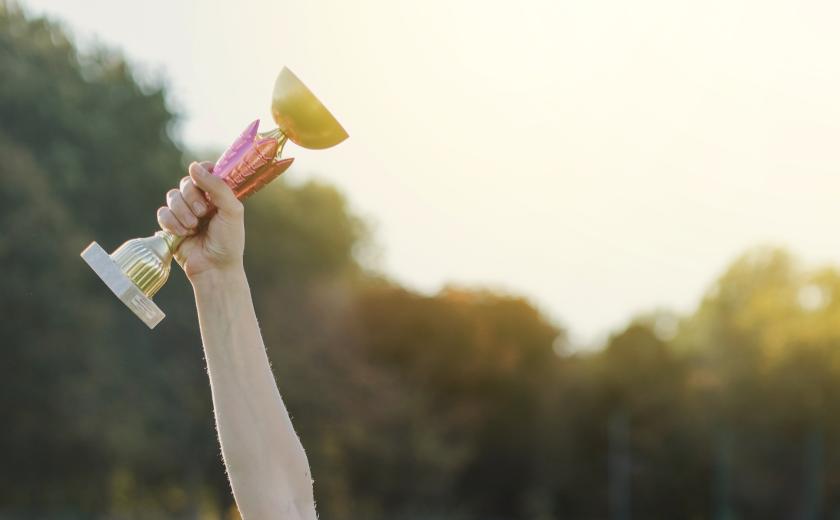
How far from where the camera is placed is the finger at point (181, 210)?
2883mm

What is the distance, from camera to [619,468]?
55625 mm

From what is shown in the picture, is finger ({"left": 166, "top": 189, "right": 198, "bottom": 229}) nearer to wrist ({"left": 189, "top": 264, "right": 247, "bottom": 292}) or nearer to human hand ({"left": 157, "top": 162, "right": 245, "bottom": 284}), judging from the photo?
human hand ({"left": 157, "top": 162, "right": 245, "bottom": 284})

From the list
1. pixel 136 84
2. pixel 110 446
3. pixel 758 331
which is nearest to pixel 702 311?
pixel 758 331

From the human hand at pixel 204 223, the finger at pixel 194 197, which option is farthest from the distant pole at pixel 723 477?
the finger at pixel 194 197

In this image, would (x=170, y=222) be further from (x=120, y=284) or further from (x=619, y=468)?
(x=619, y=468)

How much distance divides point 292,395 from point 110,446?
10.2m

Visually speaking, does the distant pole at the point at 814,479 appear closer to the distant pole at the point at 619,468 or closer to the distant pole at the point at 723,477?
the distant pole at the point at 723,477

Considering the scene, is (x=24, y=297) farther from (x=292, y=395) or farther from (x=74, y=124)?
(x=292, y=395)

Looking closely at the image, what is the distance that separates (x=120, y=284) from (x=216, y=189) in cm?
30

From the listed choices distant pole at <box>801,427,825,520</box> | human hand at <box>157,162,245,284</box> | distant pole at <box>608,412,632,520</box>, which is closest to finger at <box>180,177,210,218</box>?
human hand at <box>157,162,245,284</box>

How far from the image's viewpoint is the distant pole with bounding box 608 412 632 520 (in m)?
54.6

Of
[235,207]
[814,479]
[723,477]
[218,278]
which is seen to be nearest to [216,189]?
[235,207]

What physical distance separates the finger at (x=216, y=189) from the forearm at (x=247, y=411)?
17 cm

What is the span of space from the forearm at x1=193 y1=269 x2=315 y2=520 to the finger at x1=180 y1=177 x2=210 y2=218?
6.5 inches
